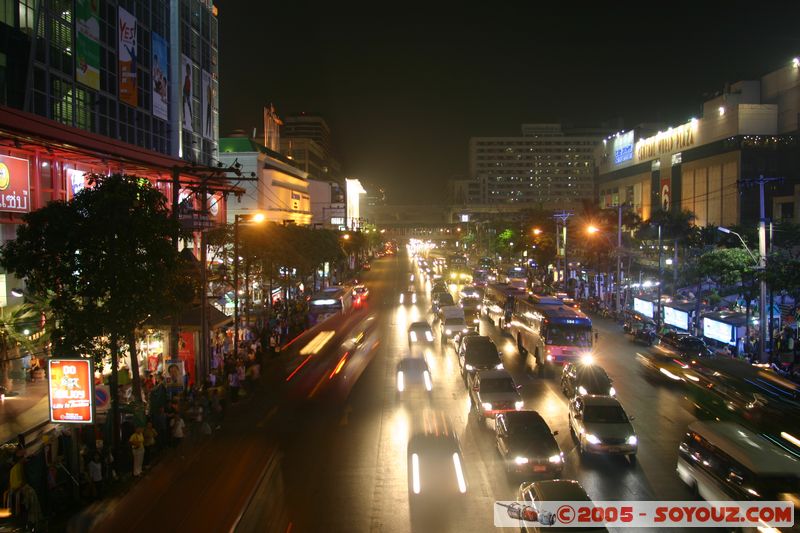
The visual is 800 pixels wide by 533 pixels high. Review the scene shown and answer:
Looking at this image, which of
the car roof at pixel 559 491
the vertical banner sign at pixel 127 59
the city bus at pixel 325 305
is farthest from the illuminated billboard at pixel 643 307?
the vertical banner sign at pixel 127 59

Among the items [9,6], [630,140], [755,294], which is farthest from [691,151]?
[9,6]

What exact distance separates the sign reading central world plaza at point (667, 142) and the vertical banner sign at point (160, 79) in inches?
2740

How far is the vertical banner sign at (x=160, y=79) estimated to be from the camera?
168 ft

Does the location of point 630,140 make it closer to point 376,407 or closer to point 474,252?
point 474,252

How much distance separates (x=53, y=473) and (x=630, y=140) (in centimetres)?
11326

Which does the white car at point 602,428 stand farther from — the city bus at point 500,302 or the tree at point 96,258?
the city bus at point 500,302

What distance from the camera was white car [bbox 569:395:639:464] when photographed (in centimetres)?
1711

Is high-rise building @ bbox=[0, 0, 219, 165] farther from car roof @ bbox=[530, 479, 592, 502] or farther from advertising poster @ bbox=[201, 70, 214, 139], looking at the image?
car roof @ bbox=[530, 479, 592, 502]

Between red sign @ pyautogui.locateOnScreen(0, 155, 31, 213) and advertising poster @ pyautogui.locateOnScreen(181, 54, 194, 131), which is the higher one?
advertising poster @ pyautogui.locateOnScreen(181, 54, 194, 131)

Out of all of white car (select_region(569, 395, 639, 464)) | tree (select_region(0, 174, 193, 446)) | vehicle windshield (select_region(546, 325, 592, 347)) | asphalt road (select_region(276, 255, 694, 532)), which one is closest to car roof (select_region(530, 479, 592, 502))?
asphalt road (select_region(276, 255, 694, 532))

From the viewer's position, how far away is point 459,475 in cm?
1589

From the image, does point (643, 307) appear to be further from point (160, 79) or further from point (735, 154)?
point (160, 79)

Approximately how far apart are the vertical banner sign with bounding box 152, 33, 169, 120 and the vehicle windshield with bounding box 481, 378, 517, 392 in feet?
134

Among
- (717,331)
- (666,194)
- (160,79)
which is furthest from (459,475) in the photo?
(666,194)
